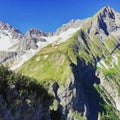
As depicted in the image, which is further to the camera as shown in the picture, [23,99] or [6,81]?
[23,99]

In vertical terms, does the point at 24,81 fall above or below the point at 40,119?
above

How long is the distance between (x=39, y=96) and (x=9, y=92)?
11837 millimetres

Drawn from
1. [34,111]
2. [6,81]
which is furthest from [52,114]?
[6,81]

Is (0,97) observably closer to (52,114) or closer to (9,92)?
(9,92)

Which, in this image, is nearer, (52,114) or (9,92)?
(9,92)

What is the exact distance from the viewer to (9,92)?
2414 inches

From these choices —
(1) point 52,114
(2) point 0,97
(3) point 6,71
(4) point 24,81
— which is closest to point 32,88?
(4) point 24,81

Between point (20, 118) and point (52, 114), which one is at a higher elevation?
point (52, 114)

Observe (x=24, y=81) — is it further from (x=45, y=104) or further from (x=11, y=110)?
(x=45, y=104)

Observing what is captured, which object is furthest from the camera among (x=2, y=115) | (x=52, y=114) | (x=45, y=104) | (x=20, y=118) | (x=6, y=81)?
(x=52, y=114)

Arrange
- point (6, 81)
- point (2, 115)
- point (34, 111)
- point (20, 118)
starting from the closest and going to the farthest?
point (2, 115), point (6, 81), point (20, 118), point (34, 111)

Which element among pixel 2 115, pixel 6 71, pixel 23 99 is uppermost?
pixel 6 71

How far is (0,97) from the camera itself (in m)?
57.5

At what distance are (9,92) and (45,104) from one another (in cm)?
1588
